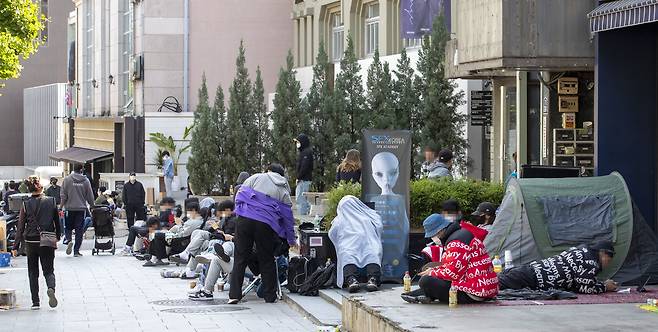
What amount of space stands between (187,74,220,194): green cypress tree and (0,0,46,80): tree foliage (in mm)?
5776

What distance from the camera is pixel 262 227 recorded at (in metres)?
17.4

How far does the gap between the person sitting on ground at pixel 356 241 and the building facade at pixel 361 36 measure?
1086 centimetres

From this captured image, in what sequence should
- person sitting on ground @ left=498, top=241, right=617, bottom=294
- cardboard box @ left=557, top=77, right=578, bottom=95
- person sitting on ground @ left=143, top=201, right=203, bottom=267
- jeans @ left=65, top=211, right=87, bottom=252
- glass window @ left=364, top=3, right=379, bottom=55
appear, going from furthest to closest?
glass window @ left=364, top=3, right=379, bottom=55 → jeans @ left=65, top=211, right=87, bottom=252 → person sitting on ground @ left=143, top=201, right=203, bottom=267 → cardboard box @ left=557, top=77, right=578, bottom=95 → person sitting on ground @ left=498, top=241, right=617, bottom=294

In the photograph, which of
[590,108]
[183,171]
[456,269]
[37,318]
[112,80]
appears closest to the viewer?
[456,269]

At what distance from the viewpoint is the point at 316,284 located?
58.0 ft

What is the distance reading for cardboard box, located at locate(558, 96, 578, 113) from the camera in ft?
69.6

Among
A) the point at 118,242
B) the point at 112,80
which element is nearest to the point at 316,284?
the point at 118,242

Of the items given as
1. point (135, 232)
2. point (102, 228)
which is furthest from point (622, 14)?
point (102, 228)

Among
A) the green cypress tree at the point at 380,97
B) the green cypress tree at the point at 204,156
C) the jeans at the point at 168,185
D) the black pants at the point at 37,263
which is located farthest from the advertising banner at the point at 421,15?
the jeans at the point at 168,185

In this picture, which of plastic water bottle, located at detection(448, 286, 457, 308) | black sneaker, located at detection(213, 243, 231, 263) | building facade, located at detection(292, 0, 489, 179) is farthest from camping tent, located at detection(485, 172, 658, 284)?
building facade, located at detection(292, 0, 489, 179)

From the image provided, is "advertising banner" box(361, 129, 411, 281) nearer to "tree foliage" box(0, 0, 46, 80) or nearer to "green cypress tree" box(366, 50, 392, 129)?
"green cypress tree" box(366, 50, 392, 129)

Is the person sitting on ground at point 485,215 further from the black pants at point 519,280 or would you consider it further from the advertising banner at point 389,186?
the black pants at point 519,280

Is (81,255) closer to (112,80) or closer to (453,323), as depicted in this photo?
(453,323)

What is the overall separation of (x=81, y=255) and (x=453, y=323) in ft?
54.2
